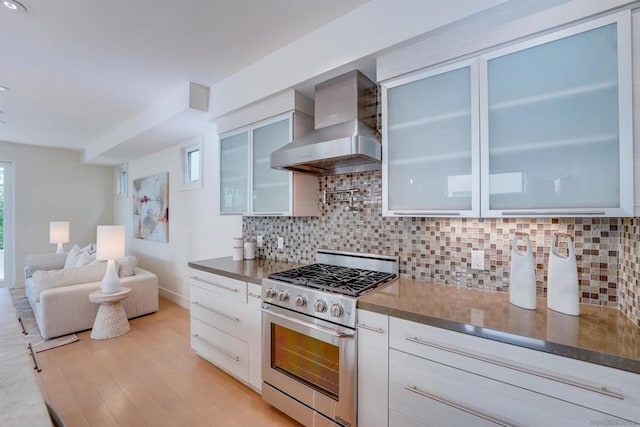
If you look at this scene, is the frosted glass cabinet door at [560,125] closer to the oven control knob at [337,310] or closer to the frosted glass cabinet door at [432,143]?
the frosted glass cabinet door at [432,143]

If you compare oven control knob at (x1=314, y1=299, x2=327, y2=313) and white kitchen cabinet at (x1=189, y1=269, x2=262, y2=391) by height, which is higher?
oven control knob at (x1=314, y1=299, x2=327, y2=313)

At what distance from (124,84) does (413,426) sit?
12.2ft

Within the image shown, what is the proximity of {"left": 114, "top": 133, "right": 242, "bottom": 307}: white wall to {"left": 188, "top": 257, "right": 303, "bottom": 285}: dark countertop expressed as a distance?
26.8 inches

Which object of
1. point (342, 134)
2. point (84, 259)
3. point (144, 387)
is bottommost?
point (144, 387)

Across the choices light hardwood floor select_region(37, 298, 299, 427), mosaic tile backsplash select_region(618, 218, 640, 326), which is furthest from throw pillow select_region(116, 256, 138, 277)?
mosaic tile backsplash select_region(618, 218, 640, 326)

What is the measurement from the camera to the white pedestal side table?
10.3ft

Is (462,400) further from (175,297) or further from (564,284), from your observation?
(175,297)

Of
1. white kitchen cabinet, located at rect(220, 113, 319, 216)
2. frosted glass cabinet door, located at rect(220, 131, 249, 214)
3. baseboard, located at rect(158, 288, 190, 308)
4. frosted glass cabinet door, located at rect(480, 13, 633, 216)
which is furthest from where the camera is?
baseboard, located at rect(158, 288, 190, 308)

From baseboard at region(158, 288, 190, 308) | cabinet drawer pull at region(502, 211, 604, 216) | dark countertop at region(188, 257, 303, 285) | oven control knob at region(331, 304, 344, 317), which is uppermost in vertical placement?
cabinet drawer pull at region(502, 211, 604, 216)

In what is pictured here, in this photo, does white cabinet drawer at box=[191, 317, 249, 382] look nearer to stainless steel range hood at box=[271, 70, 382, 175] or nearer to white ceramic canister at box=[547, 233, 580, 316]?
stainless steel range hood at box=[271, 70, 382, 175]

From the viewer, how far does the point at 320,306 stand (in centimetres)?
166

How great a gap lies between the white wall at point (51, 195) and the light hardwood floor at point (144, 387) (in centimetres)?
365

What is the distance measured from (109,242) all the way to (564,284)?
393 cm

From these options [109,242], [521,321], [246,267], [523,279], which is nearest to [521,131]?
[523,279]
